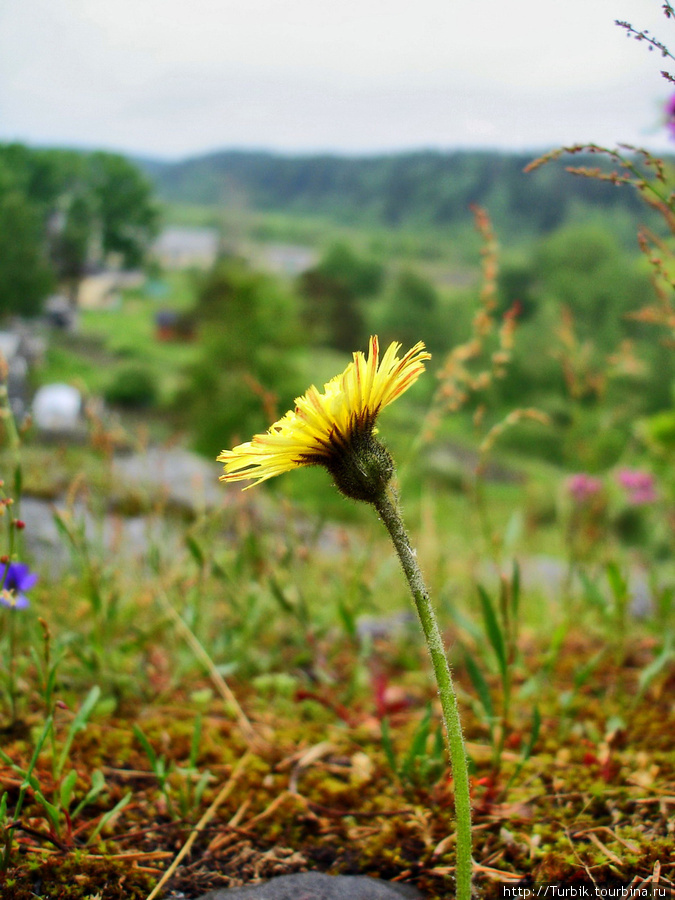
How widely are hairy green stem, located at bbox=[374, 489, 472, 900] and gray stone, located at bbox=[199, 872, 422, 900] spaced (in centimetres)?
25

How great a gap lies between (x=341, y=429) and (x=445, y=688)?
1.47ft

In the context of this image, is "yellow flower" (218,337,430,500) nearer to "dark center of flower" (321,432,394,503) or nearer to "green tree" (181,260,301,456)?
"dark center of flower" (321,432,394,503)

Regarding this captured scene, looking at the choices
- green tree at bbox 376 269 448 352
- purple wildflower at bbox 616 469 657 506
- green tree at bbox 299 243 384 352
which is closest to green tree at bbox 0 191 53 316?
purple wildflower at bbox 616 469 657 506

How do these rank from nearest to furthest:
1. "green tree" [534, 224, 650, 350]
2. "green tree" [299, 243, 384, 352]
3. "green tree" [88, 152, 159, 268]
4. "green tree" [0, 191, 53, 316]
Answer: "green tree" [0, 191, 53, 316], "green tree" [88, 152, 159, 268], "green tree" [299, 243, 384, 352], "green tree" [534, 224, 650, 350]

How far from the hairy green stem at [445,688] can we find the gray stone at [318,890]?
248mm

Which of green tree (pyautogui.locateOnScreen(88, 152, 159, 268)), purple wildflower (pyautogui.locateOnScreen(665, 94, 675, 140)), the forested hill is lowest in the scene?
purple wildflower (pyautogui.locateOnScreen(665, 94, 675, 140))

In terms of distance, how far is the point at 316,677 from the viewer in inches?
94.9

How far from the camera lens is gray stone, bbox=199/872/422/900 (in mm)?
1240

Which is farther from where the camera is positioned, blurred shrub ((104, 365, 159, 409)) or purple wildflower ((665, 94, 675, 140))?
blurred shrub ((104, 365, 159, 409))

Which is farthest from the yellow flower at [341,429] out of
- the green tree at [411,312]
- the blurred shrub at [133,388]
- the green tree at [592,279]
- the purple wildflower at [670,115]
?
the green tree at [592,279]

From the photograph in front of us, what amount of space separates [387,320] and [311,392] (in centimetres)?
3352

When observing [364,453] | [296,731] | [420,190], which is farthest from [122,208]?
[420,190]

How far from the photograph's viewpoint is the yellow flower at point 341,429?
1.05 m

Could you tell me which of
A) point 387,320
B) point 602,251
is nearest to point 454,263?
point 602,251
